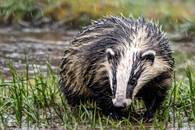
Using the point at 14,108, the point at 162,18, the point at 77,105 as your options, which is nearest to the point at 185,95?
the point at 77,105

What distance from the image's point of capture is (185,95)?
8.84 meters

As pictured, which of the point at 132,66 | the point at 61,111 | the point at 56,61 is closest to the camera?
the point at 132,66

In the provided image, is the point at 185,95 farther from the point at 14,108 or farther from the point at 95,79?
the point at 14,108

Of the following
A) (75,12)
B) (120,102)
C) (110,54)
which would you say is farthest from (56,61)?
(120,102)

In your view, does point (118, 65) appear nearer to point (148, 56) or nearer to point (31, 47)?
point (148, 56)

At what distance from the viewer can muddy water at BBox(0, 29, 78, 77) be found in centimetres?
1177

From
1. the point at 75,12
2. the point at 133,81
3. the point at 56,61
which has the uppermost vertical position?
the point at 75,12

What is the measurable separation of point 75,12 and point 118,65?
8402 millimetres

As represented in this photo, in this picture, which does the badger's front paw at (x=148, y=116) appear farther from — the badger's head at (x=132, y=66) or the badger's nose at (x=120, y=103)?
the badger's nose at (x=120, y=103)

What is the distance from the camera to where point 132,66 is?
768 cm

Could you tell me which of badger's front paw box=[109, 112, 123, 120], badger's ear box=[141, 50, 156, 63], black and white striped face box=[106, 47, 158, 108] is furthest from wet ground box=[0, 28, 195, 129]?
badger's ear box=[141, 50, 156, 63]

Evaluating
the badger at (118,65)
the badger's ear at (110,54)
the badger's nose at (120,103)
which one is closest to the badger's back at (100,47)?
the badger at (118,65)

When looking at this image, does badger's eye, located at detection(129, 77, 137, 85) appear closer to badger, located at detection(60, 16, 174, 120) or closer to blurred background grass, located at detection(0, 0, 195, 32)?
badger, located at detection(60, 16, 174, 120)

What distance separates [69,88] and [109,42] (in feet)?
2.84
